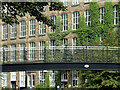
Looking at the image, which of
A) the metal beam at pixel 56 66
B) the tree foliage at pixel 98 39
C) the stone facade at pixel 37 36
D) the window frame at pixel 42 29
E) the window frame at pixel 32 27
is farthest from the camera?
the window frame at pixel 32 27

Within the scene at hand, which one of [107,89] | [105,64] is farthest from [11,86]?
[105,64]

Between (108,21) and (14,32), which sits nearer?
(108,21)

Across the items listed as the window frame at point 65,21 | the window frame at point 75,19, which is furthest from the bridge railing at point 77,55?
the window frame at point 65,21

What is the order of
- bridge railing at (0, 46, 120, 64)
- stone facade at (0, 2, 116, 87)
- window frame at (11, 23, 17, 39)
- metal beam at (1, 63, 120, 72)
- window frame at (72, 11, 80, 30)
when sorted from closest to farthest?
metal beam at (1, 63, 120, 72) < bridge railing at (0, 46, 120, 64) < stone facade at (0, 2, 116, 87) < window frame at (72, 11, 80, 30) < window frame at (11, 23, 17, 39)

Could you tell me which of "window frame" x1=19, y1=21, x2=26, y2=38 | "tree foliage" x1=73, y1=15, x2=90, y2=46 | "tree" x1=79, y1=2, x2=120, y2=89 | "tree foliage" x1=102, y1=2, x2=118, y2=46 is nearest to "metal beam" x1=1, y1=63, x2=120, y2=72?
"tree" x1=79, y1=2, x2=120, y2=89

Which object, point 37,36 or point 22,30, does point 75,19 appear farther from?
point 22,30

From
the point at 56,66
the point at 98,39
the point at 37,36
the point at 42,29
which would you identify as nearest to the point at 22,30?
the point at 37,36

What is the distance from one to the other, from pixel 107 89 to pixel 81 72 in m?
4.52

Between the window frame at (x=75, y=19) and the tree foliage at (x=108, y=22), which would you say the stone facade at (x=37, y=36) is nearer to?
the window frame at (x=75, y=19)

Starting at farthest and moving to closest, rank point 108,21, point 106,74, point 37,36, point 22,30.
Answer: point 22,30 → point 37,36 → point 108,21 → point 106,74

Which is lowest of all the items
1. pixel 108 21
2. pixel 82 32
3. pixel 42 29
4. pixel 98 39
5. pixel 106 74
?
pixel 106 74

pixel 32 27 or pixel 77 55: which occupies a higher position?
pixel 32 27

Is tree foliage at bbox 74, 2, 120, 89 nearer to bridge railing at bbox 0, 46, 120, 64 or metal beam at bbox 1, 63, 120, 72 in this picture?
bridge railing at bbox 0, 46, 120, 64

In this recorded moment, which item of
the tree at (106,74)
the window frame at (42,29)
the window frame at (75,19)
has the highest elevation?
the window frame at (75,19)
